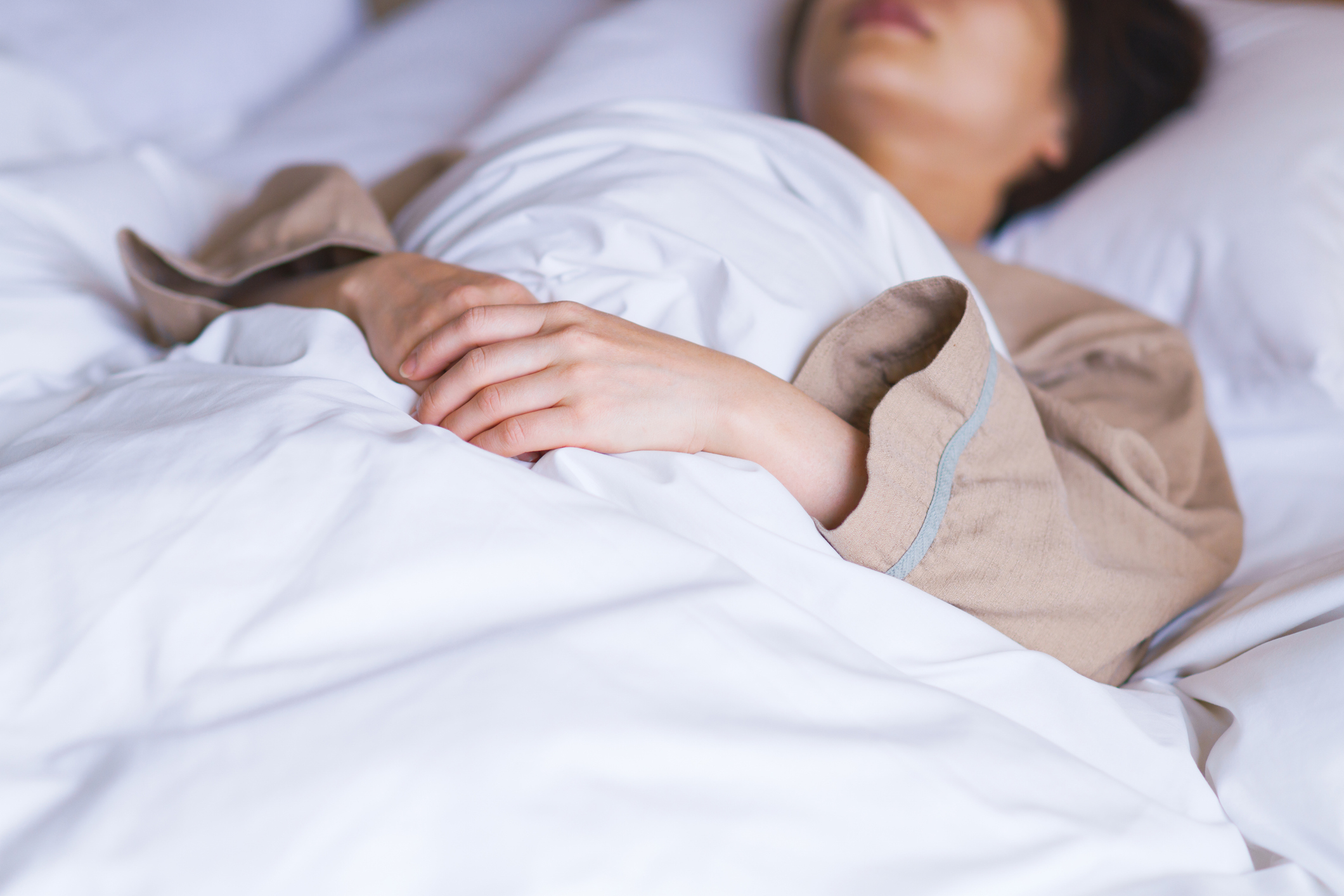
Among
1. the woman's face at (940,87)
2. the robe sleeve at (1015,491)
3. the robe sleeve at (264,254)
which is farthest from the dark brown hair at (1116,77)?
the robe sleeve at (264,254)

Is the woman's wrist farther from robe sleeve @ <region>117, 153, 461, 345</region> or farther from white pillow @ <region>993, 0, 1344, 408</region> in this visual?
white pillow @ <region>993, 0, 1344, 408</region>

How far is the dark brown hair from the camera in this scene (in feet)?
3.83

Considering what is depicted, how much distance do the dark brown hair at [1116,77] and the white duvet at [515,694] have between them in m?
0.82

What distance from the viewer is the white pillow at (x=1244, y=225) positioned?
87 cm

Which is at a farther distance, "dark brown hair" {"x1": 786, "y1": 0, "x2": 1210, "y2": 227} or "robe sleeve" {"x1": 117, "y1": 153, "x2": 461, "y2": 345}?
"dark brown hair" {"x1": 786, "y1": 0, "x2": 1210, "y2": 227}

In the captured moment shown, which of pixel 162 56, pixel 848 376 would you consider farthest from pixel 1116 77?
pixel 162 56

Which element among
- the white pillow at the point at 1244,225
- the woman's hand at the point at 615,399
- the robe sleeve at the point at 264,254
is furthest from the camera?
the white pillow at the point at 1244,225

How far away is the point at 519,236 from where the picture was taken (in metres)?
0.67

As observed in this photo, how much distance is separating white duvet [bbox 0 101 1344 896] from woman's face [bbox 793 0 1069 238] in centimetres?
73

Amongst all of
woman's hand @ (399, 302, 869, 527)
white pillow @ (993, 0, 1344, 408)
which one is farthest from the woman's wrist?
white pillow @ (993, 0, 1344, 408)

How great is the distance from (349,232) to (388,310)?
→ 156 mm

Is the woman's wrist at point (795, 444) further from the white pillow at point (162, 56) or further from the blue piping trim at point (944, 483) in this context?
the white pillow at point (162, 56)

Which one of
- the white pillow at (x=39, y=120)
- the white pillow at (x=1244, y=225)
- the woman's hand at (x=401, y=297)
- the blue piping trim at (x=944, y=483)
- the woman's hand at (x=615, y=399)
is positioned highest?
the white pillow at (x=39, y=120)

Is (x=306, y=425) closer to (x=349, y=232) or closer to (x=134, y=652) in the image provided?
(x=134, y=652)
